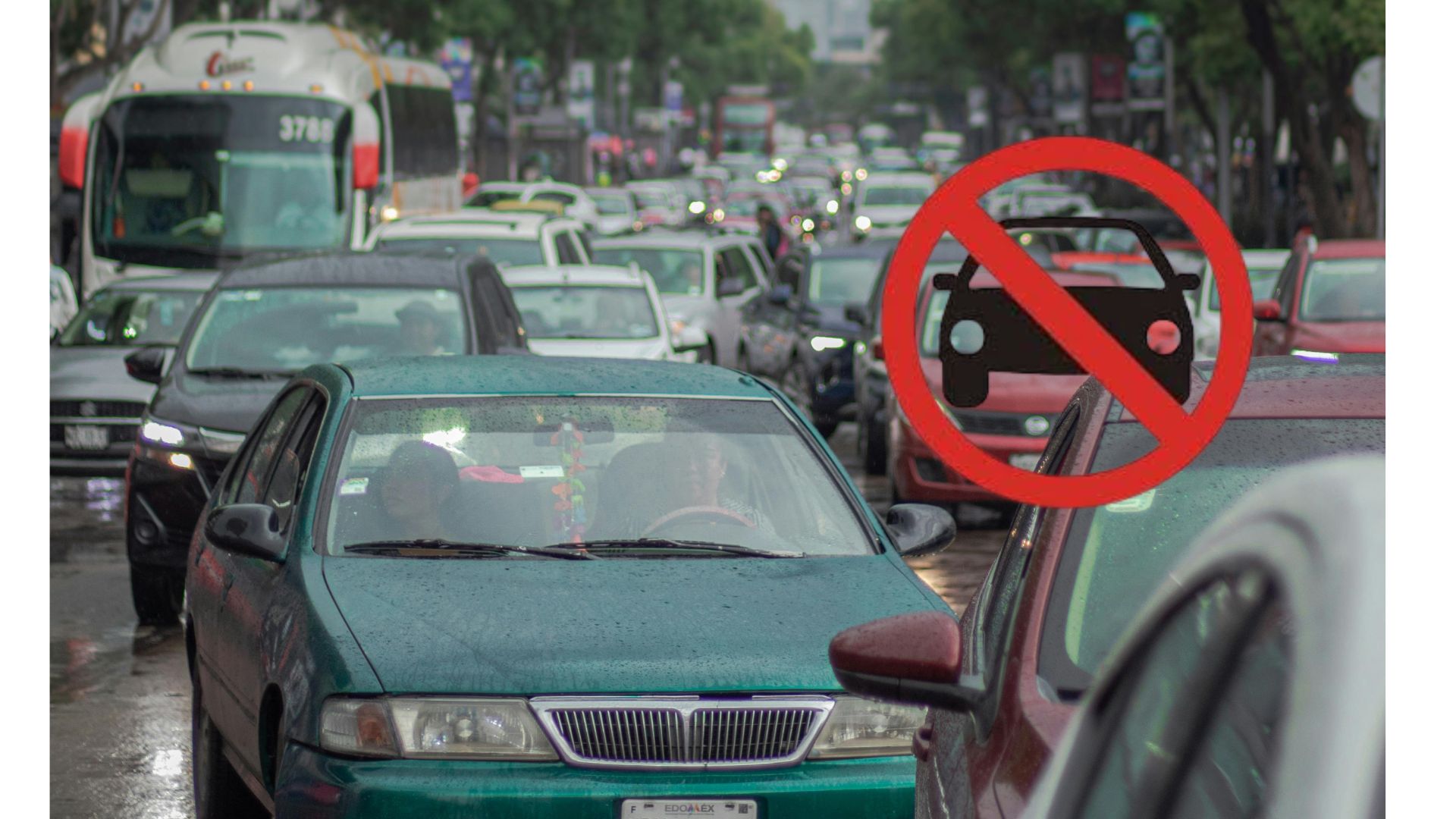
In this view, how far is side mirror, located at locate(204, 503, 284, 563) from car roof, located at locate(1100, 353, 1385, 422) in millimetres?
3071

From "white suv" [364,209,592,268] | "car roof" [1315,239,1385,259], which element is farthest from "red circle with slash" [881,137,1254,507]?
"white suv" [364,209,592,268]

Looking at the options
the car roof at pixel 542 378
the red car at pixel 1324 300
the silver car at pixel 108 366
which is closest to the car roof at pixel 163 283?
the silver car at pixel 108 366

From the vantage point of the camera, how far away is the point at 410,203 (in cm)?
3033

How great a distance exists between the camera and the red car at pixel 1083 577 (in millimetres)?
3178

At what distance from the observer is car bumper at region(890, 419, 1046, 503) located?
13.7 m

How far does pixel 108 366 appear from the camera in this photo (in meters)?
16.2

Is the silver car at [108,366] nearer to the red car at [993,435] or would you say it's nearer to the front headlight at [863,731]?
the red car at [993,435]

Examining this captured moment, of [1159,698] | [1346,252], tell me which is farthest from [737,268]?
[1159,698]

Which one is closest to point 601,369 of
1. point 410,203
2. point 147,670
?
point 147,670

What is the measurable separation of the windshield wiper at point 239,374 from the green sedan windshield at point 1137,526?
8.53m

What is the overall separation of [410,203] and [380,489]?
2440 centimetres

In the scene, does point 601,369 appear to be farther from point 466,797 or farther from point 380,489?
A: point 466,797

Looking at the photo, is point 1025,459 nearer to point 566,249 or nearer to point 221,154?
→ point 566,249

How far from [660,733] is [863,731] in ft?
1.51
